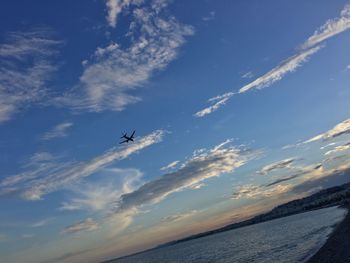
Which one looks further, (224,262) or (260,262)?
(224,262)

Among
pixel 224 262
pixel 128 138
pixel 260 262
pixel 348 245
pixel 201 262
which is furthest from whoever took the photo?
pixel 201 262

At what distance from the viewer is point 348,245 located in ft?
194

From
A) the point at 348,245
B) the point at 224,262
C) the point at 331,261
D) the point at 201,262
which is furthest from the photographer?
the point at 201,262

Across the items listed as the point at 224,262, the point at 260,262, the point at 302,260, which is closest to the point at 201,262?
the point at 224,262

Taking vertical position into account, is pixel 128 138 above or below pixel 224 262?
above

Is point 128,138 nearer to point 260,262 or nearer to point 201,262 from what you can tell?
point 260,262

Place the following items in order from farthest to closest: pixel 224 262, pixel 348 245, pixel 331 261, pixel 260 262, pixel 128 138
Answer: pixel 224 262, pixel 128 138, pixel 260 262, pixel 348 245, pixel 331 261

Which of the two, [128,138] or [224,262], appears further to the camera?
[224,262]

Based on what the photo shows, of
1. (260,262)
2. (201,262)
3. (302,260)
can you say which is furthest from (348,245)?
(201,262)

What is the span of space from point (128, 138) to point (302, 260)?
39237 millimetres

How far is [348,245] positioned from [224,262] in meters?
41.6

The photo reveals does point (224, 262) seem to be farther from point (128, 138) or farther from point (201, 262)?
point (128, 138)

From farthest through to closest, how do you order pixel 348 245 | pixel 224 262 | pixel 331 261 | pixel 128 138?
pixel 224 262 → pixel 128 138 → pixel 348 245 → pixel 331 261

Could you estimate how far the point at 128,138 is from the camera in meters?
83.9
